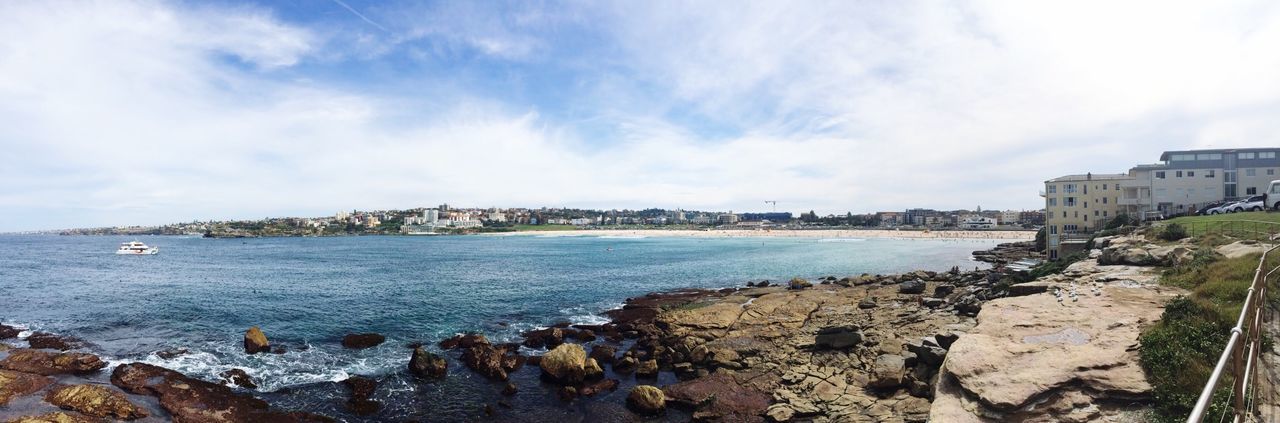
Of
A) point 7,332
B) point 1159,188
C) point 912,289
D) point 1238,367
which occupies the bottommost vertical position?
point 7,332

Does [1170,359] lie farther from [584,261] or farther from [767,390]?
[584,261]

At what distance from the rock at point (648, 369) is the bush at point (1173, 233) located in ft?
101

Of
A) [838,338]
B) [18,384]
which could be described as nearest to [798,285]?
[838,338]

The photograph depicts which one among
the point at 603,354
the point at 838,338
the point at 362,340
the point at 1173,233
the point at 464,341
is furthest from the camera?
the point at 1173,233

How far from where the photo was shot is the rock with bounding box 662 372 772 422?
16266 mm

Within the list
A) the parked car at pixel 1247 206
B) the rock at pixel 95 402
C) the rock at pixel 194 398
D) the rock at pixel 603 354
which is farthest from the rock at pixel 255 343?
the parked car at pixel 1247 206

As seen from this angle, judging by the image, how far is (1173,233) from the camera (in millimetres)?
29719

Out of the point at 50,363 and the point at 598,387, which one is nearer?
the point at 598,387

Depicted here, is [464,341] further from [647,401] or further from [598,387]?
[647,401]

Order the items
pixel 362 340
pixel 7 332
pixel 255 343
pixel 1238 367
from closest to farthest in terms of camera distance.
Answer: pixel 1238 367 < pixel 255 343 < pixel 362 340 < pixel 7 332

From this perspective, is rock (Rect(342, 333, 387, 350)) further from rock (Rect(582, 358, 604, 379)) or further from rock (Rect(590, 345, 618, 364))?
rock (Rect(582, 358, 604, 379))

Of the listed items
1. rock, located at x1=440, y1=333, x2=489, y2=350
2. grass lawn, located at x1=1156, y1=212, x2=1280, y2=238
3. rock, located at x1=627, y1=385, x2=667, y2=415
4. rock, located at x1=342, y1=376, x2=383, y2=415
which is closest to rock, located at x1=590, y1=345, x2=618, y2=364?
rock, located at x1=627, y1=385, x2=667, y2=415

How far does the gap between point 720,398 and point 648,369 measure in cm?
360

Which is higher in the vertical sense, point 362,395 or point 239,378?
point 239,378
